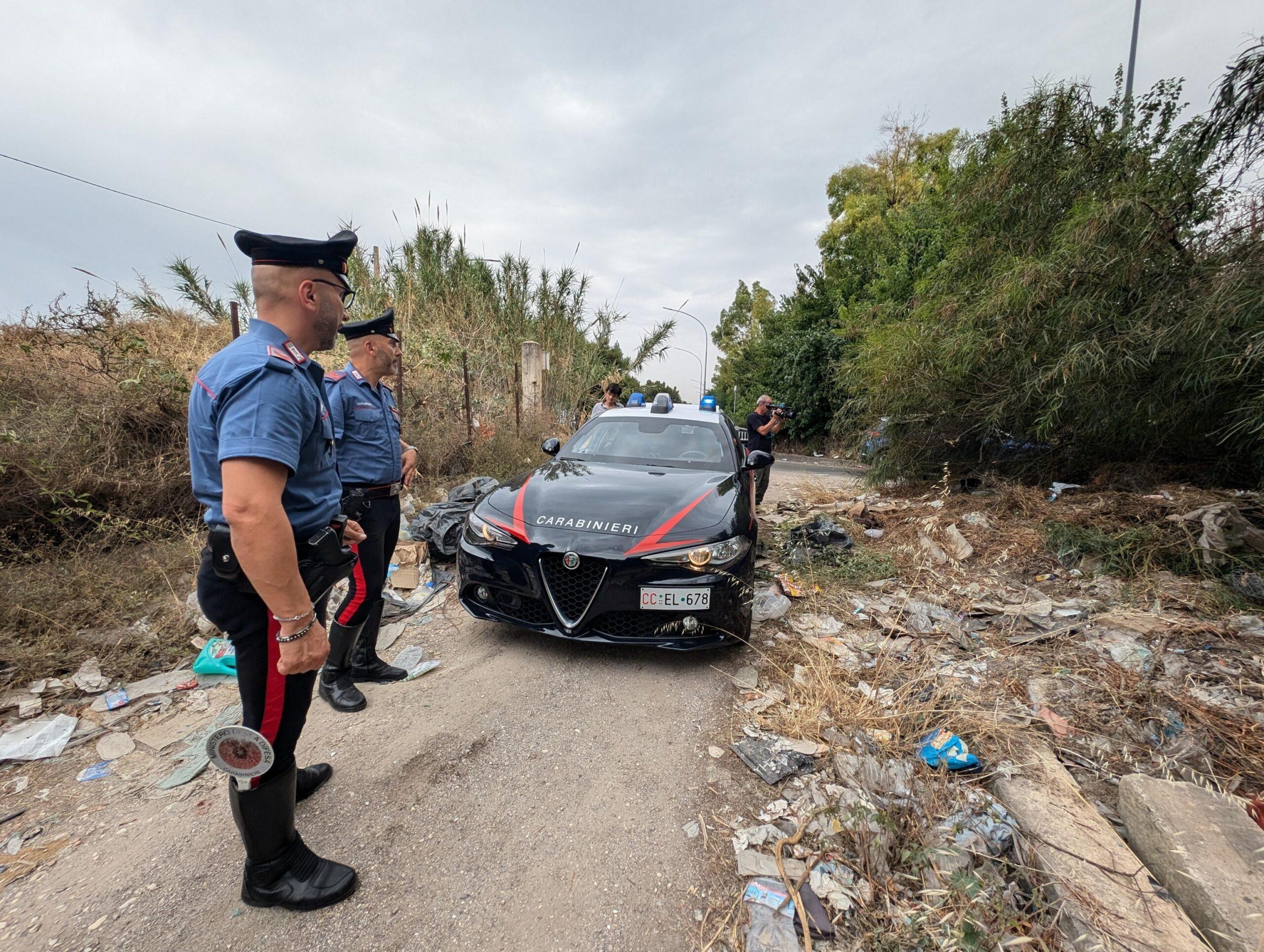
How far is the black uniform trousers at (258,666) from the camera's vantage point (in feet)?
4.50

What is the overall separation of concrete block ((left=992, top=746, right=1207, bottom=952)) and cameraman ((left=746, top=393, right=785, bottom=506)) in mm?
5239

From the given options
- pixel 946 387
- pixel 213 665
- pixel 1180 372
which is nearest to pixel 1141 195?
pixel 1180 372

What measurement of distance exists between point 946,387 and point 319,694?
266 inches

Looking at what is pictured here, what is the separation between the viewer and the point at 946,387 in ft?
20.6

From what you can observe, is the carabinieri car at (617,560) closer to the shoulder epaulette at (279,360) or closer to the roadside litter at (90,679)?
the shoulder epaulette at (279,360)

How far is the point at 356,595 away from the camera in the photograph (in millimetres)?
2541

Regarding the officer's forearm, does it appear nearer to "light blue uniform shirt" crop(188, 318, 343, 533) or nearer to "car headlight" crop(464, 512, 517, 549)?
"light blue uniform shirt" crop(188, 318, 343, 533)

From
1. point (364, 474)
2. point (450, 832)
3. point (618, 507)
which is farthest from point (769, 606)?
point (364, 474)

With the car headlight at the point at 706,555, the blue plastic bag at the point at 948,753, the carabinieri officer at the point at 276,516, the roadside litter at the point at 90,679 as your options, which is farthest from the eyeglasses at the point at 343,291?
the blue plastic bag at the point at 948,753

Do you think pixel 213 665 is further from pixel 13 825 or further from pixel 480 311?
pixel 480 311

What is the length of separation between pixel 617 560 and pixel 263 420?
1.72 m

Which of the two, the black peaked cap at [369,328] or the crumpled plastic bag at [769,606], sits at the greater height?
the black peaked cap at [369,328]

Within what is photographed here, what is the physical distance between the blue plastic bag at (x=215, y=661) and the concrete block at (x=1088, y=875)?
3529 mm

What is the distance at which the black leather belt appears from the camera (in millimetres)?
2490
